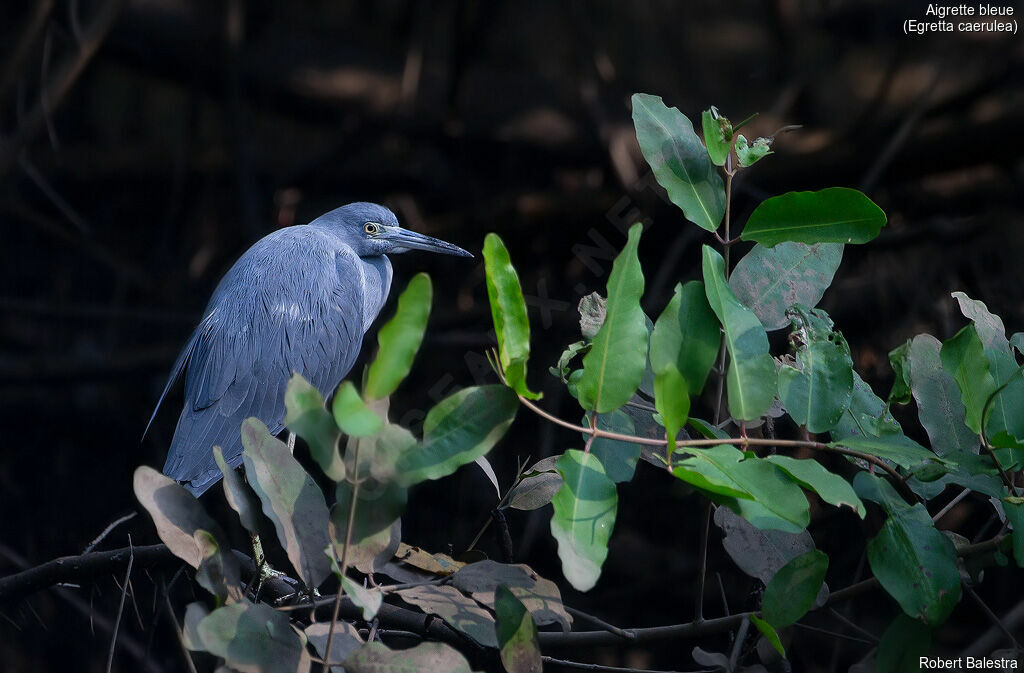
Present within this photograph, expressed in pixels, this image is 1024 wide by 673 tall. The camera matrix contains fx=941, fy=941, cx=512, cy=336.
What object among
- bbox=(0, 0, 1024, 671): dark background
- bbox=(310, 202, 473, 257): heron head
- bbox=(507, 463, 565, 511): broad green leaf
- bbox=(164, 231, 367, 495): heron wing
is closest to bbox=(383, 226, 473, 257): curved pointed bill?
bbox=(310, 202, 473, 257): heron head

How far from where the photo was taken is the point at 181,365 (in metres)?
1.51

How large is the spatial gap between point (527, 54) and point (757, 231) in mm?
2352

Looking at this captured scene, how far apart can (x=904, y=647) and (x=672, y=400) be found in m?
0.23

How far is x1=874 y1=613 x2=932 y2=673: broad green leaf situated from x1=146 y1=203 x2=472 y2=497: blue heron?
1.00 metres

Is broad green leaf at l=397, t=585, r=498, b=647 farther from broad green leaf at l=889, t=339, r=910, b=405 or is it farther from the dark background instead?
the dark background

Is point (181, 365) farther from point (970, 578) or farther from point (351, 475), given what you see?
point (970, 578)

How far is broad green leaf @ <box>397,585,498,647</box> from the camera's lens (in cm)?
60

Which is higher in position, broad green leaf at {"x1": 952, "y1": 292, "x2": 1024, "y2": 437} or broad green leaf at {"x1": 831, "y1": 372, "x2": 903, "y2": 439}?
broad green leaf at {"x1": 952, "y1": 292, "x2": 1024, "y2": 437}

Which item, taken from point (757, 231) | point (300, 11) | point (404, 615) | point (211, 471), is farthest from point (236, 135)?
point (757, 231)

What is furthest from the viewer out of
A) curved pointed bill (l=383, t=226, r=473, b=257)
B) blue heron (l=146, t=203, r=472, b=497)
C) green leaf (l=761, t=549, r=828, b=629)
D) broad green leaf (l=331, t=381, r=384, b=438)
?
curved pointed bill (l=383, t=226, r=473, b=257)

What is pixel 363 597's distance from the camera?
469 millimetres

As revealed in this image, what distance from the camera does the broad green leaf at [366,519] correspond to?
519 millimetres

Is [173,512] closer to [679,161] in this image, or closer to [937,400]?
[679,161]

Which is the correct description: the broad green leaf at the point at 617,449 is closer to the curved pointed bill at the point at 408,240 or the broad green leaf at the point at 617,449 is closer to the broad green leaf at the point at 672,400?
the broad green leaf at the point at 672,400
